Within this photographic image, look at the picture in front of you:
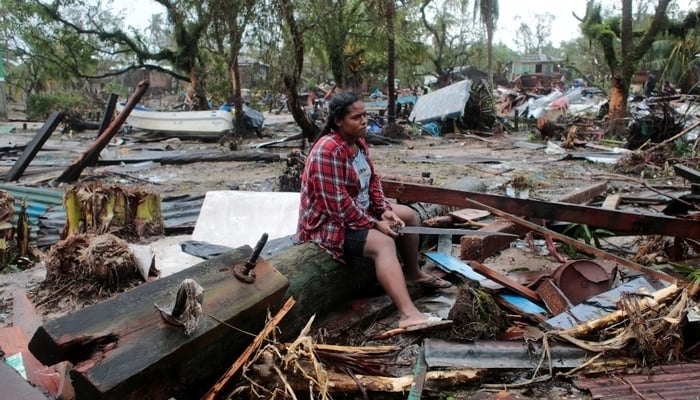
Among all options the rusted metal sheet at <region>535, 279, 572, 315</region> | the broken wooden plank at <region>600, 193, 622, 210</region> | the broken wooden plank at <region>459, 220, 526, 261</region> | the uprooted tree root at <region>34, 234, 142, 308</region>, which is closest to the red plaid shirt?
the rusted metal sheet at <region>535, 279, 572, 315</region>

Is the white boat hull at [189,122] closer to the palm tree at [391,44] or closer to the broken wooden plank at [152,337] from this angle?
the palm tree at [391,44]

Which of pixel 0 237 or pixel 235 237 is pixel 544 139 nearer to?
pixel 235 237

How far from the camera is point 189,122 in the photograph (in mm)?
17578

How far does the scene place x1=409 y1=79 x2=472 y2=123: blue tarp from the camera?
57.3 ft

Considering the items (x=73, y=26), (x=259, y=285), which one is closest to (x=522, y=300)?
(x=259, y=285)

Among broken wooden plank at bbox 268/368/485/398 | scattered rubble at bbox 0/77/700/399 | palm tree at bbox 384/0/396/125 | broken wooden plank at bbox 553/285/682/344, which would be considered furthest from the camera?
palm tree at bbox 384/0/396/125

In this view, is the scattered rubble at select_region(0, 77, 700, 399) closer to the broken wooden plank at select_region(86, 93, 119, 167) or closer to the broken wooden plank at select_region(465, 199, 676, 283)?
the broken wooden plank at select_region(465, 199, 676, 283)

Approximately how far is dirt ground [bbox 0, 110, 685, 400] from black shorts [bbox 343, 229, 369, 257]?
1840 mm

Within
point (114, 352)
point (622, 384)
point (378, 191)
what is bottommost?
point (622, 384)

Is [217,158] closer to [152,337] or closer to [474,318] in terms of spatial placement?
[474,318]

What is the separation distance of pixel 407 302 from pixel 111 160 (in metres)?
10.4

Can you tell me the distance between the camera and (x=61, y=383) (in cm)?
245

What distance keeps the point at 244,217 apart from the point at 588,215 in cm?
313

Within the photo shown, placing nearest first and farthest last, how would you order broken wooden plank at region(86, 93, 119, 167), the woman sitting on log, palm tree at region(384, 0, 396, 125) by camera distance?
the woman sitting on log < broken wooden plank at region(86, 93, 119, 167) < palm tree at region(384, 0, 396, 125)
